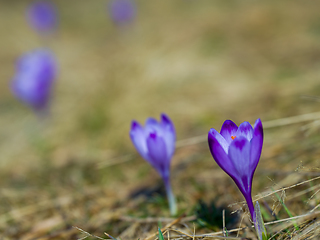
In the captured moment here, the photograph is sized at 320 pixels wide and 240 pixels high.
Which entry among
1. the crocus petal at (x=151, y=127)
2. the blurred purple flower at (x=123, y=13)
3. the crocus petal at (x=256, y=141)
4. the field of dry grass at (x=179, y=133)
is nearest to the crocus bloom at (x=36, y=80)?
the field of dry grass at (x=179, y=133)

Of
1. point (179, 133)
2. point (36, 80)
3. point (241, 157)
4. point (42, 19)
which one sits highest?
point (42, 19)

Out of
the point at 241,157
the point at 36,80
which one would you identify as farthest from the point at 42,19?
the point at 241,157

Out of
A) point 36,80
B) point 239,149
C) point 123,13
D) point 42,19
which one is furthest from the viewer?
point 123,13

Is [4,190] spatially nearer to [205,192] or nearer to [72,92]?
[205,192]

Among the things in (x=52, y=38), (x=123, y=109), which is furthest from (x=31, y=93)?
(x=52, y=38)

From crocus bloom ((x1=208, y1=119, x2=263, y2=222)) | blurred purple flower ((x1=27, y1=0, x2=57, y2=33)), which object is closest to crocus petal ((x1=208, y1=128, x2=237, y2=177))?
crocus bloom ((x1=208, y1=119, x2=263, y2=222))

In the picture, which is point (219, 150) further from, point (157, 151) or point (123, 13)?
point (123, 13)

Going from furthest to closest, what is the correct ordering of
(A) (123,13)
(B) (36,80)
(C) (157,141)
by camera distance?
(A) (123,13), (B) (36,80), (C) (157,141)

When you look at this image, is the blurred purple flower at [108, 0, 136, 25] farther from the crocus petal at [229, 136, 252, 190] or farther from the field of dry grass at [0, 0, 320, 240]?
the crocus petal at [229, 136, 252, 190]
